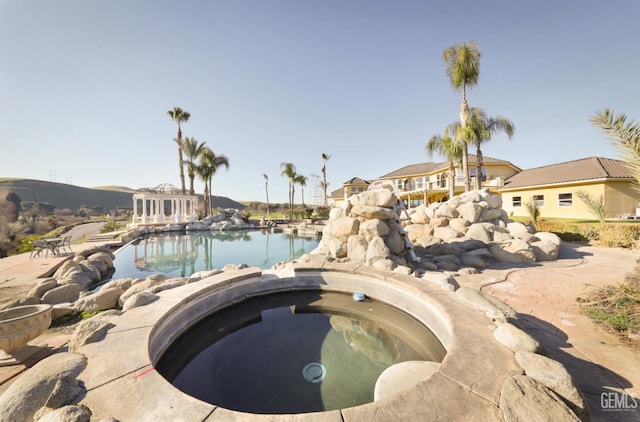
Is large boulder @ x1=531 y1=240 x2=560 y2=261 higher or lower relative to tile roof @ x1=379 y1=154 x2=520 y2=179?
lower

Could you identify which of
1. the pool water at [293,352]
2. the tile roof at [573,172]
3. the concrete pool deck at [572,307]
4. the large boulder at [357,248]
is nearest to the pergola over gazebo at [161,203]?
the concrete pool deck at [572,307]

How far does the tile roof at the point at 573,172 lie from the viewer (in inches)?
587

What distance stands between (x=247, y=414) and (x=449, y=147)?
65.4ft

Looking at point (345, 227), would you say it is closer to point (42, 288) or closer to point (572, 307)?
point (572, 307)

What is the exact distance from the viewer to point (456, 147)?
54.6 ft

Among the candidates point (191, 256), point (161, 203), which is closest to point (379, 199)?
point (191, 256)

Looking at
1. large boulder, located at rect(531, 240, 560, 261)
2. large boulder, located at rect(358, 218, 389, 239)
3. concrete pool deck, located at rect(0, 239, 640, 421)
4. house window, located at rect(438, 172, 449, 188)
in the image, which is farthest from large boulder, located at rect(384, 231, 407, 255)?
house window, located at rect(438, 172, 449, 188)

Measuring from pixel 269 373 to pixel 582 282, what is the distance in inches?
294

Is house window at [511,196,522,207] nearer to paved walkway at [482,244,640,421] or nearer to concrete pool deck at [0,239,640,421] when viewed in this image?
concrete pool deck at [0,239,640,421]

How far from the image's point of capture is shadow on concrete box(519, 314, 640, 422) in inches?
81.6

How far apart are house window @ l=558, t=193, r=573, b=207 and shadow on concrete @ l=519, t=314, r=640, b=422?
62.6 ft

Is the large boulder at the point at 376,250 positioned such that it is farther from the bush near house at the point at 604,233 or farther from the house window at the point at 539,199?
the house window at the point at 539,199

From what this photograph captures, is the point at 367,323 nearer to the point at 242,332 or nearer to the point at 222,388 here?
the point at 242,332

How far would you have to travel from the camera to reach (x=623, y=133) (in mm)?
3229
